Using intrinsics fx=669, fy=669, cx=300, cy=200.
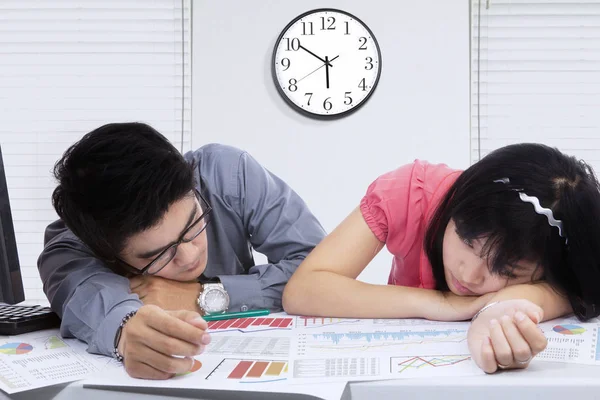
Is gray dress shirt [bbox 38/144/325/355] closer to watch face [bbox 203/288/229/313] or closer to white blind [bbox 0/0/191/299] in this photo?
watch face [bbox 203/288/229/313]

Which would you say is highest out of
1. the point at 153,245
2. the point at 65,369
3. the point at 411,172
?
the point at 411,172

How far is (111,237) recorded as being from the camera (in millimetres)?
1032

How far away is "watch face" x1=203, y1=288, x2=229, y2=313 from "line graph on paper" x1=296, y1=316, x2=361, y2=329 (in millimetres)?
155

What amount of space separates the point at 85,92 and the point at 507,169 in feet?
8.80

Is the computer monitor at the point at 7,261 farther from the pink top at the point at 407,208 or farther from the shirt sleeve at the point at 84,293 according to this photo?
the pink top at the point at 407,208

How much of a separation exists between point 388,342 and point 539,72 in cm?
271

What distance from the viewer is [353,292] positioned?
3.68 ft

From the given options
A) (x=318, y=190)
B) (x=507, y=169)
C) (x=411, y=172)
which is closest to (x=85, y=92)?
(x=318, y=190)

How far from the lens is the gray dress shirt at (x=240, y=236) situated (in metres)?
1.18

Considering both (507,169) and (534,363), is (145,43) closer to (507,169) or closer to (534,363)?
(507,169)

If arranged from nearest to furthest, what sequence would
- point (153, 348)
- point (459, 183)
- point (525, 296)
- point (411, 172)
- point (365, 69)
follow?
point (153, 348), point (525, 296), point (459, 183), point (411, 172), point (365, 69)

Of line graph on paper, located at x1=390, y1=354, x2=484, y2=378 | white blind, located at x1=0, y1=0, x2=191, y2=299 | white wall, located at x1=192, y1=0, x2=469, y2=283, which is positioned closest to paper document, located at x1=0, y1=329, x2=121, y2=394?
line graph on paper, located at x1=390, y1=354, x2=484, y2=378

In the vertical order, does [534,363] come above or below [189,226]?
below

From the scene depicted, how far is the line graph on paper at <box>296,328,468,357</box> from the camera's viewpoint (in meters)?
0.83
